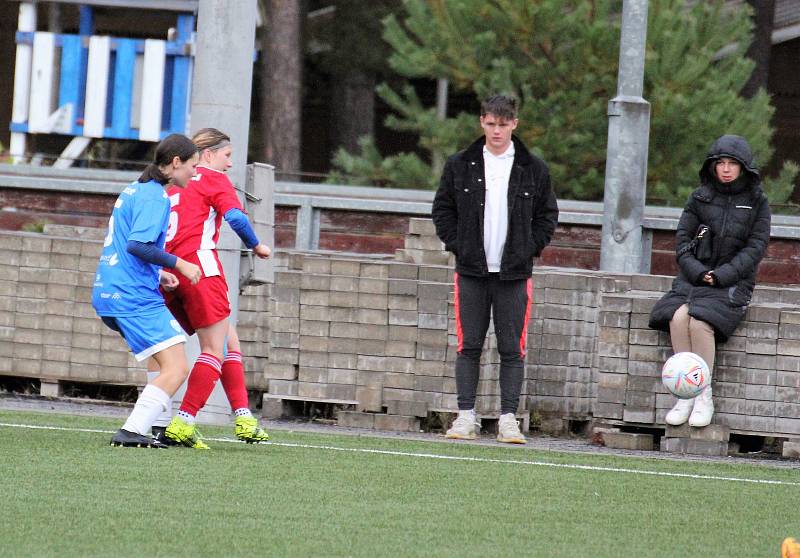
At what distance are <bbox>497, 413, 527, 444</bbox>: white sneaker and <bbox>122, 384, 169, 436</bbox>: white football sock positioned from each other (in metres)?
2.48

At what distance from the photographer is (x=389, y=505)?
22.8 feet

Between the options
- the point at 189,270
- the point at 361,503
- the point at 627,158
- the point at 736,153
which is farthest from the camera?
the point at 627,158

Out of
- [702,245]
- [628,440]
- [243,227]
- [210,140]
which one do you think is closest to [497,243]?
[702,245]

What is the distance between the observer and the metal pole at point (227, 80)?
10.4 m

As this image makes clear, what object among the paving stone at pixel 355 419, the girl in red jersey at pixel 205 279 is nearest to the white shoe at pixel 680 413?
the paving stone at pixel 355 419

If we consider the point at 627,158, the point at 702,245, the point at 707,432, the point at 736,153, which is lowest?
the point at 707,432

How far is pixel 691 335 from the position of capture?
1009 centimetres

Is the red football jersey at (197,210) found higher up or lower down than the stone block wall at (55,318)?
higher up

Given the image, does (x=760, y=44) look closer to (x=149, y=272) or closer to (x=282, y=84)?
(x=282, y=84)

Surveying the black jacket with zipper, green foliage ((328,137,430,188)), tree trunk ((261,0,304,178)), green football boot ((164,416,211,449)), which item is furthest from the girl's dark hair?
tree trunk ((261,0,304,178))

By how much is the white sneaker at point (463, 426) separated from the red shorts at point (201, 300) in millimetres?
2042

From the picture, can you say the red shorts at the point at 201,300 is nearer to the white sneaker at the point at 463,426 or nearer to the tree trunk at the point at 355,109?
the white sneaker at the point at 463,426

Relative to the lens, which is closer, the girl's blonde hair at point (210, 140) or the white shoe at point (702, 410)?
the girl's blonde hair at point (210, 140)

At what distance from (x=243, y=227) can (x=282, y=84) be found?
16.1 meters
